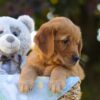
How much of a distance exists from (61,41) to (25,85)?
217 mm

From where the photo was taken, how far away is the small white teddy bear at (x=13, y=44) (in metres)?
2.59

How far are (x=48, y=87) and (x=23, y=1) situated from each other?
2.61m

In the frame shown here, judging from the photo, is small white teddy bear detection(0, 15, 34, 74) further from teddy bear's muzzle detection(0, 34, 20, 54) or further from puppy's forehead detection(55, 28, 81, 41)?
puppy's forehead detection(55, 28, 81, 41)

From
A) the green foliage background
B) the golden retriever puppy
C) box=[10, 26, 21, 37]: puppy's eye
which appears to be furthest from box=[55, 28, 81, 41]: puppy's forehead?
the green foliage background

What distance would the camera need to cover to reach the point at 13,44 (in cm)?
258

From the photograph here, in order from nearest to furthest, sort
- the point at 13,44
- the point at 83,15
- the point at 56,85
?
the point at 56,85 → the point at 13,44 → the point at 83,15

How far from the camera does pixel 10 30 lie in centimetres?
265

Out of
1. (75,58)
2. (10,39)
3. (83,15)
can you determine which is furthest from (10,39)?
(83,15)

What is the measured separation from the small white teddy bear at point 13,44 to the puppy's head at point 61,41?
17 cm

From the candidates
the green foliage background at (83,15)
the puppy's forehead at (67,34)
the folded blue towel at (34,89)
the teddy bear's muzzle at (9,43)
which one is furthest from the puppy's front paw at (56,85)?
the green foliage background at (83,15)

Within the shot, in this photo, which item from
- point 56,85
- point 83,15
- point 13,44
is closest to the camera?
point 56,85

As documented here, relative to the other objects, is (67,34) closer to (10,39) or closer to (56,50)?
(56,50)

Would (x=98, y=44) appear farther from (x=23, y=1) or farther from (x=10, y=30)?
(x=10, y=30)

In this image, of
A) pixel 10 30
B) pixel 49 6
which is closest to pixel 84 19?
pixel 49 6
